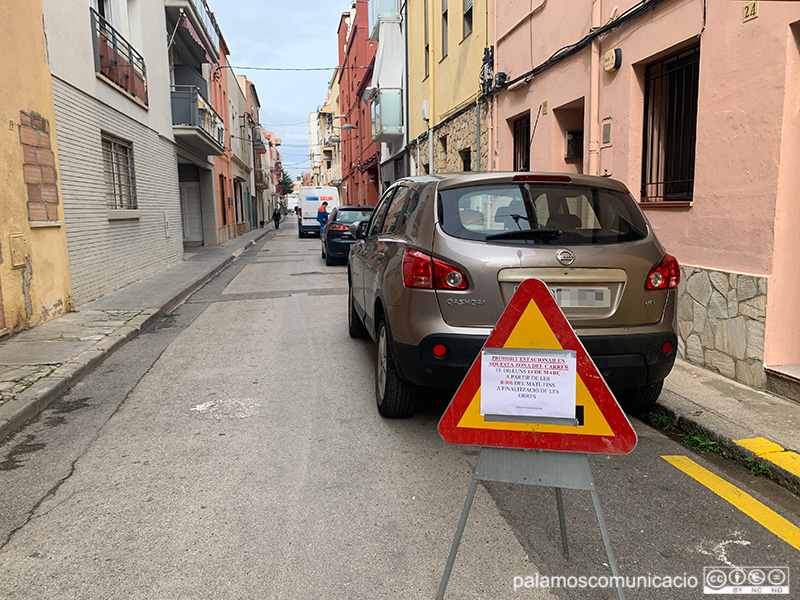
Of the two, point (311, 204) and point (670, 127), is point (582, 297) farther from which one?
point (311, 204)

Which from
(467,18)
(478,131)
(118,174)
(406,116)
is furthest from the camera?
(406,116)

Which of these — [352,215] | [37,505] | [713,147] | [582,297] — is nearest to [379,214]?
[582,297]

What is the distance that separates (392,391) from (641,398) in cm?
181

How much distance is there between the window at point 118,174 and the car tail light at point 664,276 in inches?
403

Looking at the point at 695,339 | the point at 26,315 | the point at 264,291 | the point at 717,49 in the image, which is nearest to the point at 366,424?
the point at 695,339

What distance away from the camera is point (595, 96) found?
297 inches

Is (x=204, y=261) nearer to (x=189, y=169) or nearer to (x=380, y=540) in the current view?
(x=189, y=169)

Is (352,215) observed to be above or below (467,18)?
below

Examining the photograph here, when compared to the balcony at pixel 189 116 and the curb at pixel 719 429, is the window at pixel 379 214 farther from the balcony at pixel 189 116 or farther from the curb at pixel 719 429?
the balcony at pixel 189 116

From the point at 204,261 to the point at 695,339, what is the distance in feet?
45.9

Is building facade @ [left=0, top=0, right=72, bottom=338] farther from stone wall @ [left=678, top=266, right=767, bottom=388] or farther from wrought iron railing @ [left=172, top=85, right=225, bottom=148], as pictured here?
wrought iron railing @ [left=172, top=85, right=225, bottom=148]

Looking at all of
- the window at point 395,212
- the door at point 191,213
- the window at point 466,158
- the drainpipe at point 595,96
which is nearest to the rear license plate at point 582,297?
the window at point 395,212

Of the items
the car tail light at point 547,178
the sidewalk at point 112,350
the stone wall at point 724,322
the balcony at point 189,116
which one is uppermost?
the balcony at point 189,116

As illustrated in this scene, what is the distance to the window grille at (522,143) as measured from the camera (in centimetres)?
1054
